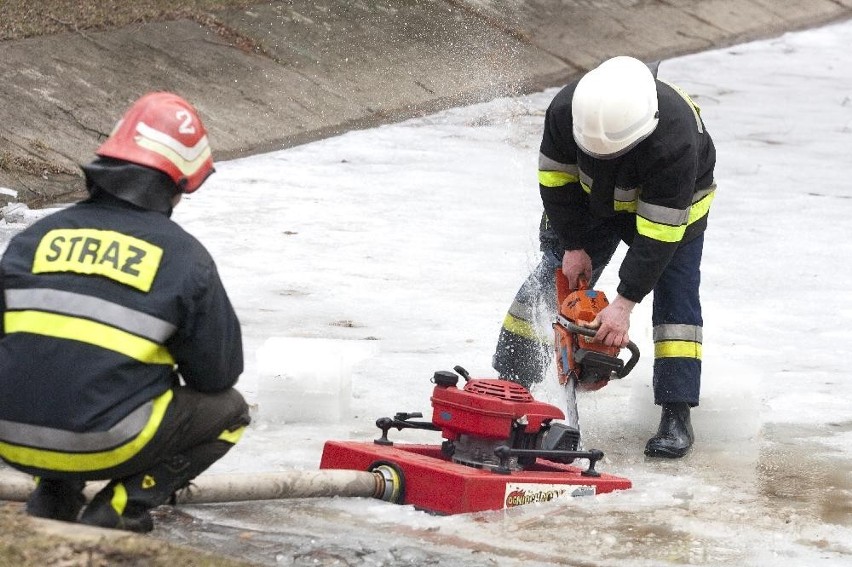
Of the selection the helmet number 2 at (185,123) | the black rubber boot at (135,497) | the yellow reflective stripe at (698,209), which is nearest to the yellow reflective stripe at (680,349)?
the yellow reflective stripe at (698,209)

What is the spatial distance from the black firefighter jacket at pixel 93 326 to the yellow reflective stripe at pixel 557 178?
6.88 ft

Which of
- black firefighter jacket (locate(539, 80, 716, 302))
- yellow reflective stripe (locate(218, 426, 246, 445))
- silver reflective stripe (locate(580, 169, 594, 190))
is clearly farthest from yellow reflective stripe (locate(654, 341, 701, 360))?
yellow reflective stripe (locate(218, 426, 246, 445))

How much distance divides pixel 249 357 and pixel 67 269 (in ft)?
8.76

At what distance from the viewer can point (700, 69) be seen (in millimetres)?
13695

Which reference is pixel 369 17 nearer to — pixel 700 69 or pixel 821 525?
pixel 700 69

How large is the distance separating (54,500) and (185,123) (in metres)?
1.00

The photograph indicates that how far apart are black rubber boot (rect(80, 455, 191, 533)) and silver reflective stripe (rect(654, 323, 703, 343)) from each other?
2.19 meters

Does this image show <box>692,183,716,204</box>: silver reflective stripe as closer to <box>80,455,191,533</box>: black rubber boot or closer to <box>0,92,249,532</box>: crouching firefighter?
<box>0,92,249,532</box>: crouching firefighter

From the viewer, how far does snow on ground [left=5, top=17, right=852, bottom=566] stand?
415 cm

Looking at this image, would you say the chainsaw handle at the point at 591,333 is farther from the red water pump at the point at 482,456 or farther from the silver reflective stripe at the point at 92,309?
the silver reflective stripe at the point at 92,309

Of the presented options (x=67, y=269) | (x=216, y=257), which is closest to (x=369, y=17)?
(x=216, y=257)

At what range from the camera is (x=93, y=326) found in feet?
10.9

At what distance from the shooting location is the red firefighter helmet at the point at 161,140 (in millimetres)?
3453

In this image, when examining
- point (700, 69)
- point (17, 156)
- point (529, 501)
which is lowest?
point (529, 501)
